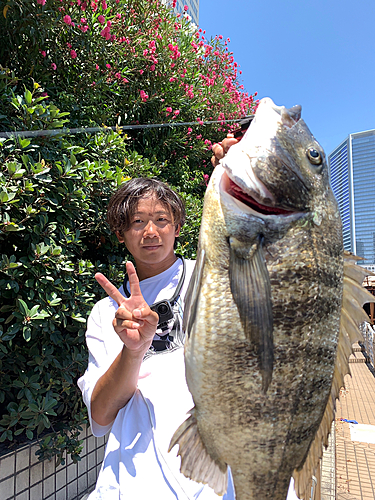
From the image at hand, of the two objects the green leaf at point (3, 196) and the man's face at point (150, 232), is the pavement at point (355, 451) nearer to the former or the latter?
the man's face at point (150, 232)

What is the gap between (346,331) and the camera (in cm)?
143

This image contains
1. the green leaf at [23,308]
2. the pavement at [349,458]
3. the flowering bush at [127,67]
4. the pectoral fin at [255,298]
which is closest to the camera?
the pectoral fin at [255,298]

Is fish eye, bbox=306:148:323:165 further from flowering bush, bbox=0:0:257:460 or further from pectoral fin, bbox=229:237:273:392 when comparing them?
flowering bush, bbox=0:0:257:460

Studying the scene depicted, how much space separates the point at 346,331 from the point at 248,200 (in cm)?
72

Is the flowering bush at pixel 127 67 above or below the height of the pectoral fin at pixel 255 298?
above

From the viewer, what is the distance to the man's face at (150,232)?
1.92 metres

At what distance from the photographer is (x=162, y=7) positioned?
17.4 feet

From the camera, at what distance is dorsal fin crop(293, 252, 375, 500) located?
1399 millimetres

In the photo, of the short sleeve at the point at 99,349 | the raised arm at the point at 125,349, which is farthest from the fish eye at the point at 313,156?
the short sleeve at the point at 99,349

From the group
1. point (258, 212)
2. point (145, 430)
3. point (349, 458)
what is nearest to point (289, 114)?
point (258, 212)

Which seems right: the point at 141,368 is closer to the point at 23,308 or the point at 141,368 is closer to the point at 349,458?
the point at 23,308

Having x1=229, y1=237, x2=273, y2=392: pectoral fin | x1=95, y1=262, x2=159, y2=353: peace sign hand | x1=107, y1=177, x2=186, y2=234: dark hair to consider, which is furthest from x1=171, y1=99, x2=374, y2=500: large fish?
x1=107, y1=177, x2=186, y2=234: dark hair

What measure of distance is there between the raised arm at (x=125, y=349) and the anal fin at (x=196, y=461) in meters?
0.35

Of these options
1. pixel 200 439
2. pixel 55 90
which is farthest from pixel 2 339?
pixel 55 90
